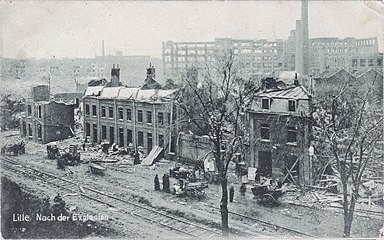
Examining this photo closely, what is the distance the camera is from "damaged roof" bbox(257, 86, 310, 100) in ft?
18.2

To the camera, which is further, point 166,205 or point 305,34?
point 166,205

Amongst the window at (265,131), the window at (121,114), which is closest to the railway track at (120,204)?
the window at (121,114)

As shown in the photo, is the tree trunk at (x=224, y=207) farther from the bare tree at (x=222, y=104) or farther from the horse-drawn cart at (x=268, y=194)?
the horse-drawn cart at (x=268, y=194)

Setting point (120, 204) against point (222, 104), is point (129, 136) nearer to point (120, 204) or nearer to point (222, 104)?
point (120, 204)

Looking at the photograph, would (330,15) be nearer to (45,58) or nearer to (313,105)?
(313,105)

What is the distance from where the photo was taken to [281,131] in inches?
232

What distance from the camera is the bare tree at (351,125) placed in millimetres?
5211

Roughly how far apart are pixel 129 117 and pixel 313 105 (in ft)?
8.46

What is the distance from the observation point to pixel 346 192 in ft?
16.4

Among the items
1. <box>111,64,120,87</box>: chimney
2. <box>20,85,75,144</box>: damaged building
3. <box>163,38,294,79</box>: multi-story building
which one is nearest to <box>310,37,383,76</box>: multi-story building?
<box>163,38,294,79</box>: multi-story building

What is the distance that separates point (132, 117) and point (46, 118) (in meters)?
1.27

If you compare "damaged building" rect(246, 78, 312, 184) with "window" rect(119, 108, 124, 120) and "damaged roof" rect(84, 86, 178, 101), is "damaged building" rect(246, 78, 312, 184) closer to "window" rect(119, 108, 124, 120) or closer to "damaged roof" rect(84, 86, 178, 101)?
"damaged roof" rect(84, 86, 178, 101)

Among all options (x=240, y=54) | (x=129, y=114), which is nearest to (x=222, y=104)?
(x=240, y=54)

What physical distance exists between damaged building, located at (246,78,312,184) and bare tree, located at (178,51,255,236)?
0.87 feet
